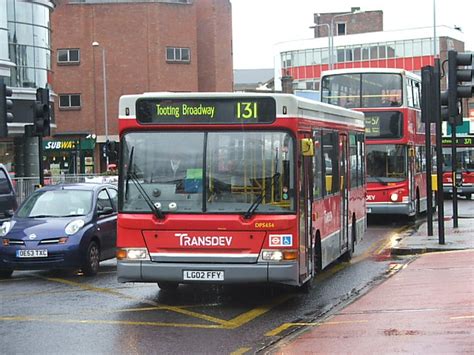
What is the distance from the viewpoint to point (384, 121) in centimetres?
2427

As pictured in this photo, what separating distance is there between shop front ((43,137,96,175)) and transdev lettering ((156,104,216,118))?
50662 mm

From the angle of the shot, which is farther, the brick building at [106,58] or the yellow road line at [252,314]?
the brick building at [106,58]

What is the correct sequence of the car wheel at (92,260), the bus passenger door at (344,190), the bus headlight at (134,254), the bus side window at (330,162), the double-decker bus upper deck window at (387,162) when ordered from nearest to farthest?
the bus headlight at (134,254)
the bus side window at (330,162)
the car wheel at (92,260)
the bus passenger door at (344,190)
the double-decker bus upper deck window at (387,162)

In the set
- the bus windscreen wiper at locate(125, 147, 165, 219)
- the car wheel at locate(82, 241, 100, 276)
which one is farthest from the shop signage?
the bus windscreen wiper at locate(125, 147, 165, 219)

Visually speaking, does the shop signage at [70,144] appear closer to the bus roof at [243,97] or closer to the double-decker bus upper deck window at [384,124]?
the double-decker bus upper deck window at [384,124]

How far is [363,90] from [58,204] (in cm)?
1149

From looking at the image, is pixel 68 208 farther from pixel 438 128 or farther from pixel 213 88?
pixel 213 88

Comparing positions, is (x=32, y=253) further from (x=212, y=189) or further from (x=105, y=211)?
(x=212, y=189)

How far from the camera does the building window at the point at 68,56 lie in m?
63.2

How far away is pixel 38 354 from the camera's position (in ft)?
28.2

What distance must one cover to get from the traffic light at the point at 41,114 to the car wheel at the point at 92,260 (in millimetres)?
6710

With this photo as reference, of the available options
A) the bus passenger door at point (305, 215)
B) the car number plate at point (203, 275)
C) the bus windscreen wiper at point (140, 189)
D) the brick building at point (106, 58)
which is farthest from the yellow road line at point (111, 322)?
the brick building at point (106, 58)

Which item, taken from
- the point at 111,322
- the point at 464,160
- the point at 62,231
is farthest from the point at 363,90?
the point at 464,160

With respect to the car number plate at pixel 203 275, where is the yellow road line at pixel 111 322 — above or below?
below
